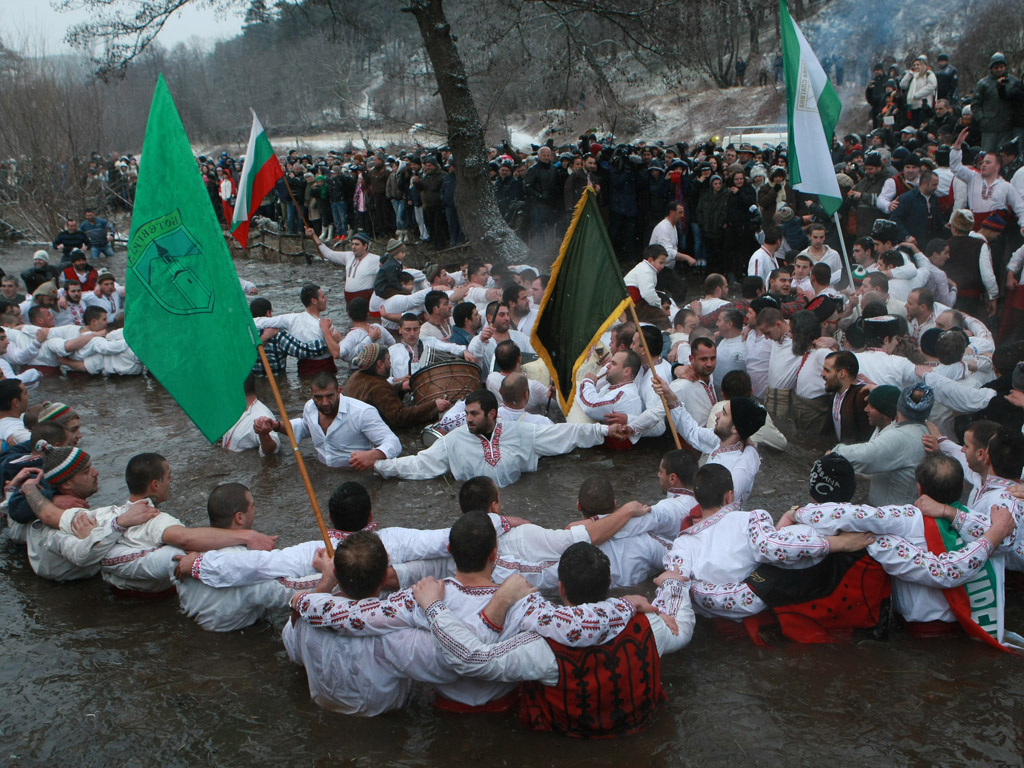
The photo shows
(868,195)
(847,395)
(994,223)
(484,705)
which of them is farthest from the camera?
(868,195)

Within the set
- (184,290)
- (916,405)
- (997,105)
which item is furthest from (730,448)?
(997,105)

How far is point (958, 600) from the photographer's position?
4.36 meters

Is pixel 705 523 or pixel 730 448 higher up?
pixel 730 448

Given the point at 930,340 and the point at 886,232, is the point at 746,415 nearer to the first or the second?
the point at 930,340

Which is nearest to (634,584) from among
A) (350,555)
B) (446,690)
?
(446,690)

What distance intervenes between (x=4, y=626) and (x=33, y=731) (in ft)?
3.94

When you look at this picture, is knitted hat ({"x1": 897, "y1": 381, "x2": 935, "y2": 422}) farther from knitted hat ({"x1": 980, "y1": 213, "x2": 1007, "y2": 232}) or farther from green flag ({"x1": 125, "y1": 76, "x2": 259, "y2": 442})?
knitted hat ({"x1": 980, "y1": 213, "x2": 1007, "y2": 232})

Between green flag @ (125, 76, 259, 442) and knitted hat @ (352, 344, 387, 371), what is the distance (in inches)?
118

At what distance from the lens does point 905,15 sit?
114 ft

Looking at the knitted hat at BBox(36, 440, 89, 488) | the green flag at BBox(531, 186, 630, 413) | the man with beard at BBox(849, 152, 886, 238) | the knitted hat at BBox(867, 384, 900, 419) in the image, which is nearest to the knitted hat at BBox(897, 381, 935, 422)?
the knitted hat at BBox(867, 384, 900, 419)

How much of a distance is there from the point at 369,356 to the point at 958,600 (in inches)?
192

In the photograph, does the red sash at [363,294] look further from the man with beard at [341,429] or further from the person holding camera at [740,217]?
the person holding camera at [740,217]

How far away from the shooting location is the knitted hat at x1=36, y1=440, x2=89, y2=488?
5.27 m

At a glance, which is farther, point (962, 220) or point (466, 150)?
point (466, 150)
